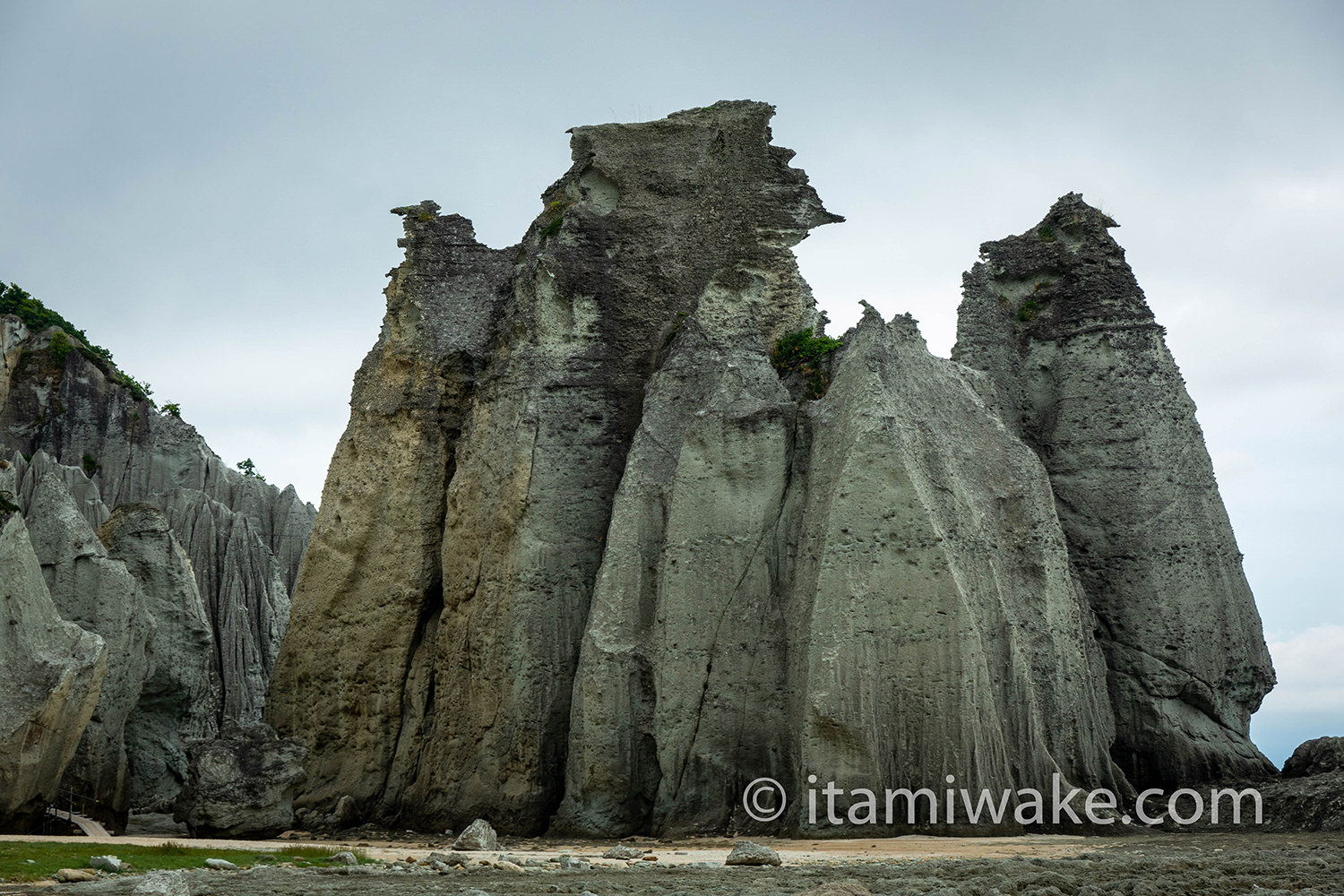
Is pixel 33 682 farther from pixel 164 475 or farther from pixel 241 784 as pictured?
pixel 164 475

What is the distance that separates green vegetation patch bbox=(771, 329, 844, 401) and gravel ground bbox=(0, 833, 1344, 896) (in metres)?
8.46

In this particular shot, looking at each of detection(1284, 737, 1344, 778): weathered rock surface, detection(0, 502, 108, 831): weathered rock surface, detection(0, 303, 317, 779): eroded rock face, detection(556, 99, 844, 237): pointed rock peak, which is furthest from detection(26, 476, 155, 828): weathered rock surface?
detection(1284, 737, 1344, 778): weathered rock surface

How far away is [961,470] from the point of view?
18609 mm

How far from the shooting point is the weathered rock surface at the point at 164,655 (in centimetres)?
2459

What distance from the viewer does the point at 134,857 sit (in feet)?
46.1

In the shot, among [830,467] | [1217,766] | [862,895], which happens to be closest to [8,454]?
[830,467]

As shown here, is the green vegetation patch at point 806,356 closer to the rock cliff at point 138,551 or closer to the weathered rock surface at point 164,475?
the rock cliff at point 138,551

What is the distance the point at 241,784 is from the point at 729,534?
7.91 meters

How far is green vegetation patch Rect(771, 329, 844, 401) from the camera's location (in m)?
20.4

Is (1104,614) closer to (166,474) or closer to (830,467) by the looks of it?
(830,467)

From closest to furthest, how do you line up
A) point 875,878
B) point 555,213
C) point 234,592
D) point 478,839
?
1. point 875,878
2. point 478,839
3. point 555,213
4. point 234,592

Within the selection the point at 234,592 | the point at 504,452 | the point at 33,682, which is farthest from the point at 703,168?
the point at 234,592

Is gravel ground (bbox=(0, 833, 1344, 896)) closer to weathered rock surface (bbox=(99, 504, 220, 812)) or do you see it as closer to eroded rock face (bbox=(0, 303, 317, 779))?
weathered rock surface (bbox=(99, 504, 220, 812))

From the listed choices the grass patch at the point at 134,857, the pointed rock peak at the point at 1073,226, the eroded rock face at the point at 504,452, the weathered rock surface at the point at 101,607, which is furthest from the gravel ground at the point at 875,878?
the pointed rock peak at the point at 1073,226
